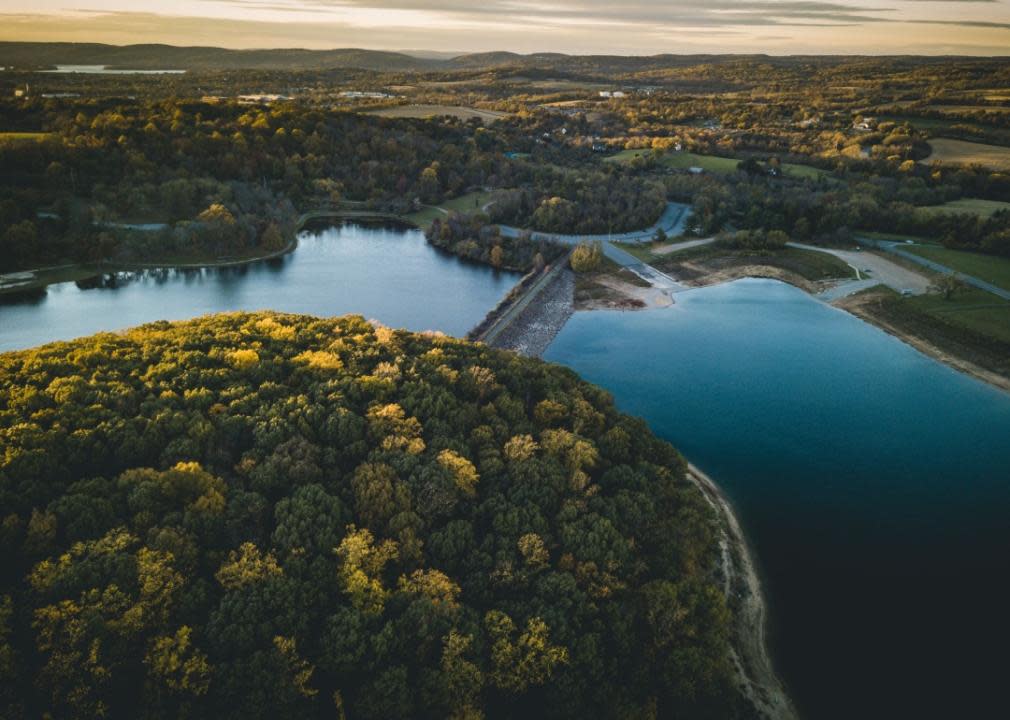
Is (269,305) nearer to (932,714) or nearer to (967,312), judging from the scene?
(932,714)

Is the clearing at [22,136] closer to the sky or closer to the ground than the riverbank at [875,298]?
closer to the sky

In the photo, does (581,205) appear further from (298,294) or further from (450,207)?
(298,294)

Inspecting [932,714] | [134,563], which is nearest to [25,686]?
[134,563]

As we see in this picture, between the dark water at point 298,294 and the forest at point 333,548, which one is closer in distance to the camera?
the forest at point 333,548

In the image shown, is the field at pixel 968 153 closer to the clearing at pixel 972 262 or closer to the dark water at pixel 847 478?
the clearing at pixel 972 262

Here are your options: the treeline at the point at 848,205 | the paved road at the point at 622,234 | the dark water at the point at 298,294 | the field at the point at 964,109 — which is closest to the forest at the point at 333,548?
the dark water at the point at 298,294

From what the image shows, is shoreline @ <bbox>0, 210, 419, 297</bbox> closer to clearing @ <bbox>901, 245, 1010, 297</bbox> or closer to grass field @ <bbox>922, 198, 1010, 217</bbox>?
clearing @ <bbox>901, 245, 1010, 297</bbox>
